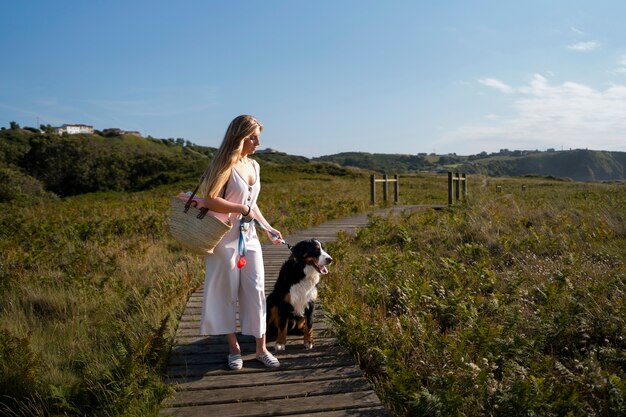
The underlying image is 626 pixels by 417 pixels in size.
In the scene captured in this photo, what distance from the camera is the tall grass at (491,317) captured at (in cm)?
351

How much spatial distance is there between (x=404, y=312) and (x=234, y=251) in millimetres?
2863

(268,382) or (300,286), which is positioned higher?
(300,286)

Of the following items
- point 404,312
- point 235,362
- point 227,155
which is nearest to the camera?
point 227,155

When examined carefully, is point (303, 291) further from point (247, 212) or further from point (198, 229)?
point (198, 229)

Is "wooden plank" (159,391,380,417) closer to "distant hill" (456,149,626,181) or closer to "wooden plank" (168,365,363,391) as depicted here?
"wooden plank" (168,365,363,391)

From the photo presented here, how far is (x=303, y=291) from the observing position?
4.23 metres

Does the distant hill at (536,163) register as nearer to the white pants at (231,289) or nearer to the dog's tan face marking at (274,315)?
the dog's tan face marking at (274,315)

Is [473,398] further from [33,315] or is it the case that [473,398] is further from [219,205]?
[33,315]

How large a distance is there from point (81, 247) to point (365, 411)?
8590mm

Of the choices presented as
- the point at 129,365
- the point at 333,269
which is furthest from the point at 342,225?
the point at 129,365

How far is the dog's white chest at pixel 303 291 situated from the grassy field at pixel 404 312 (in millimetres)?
619

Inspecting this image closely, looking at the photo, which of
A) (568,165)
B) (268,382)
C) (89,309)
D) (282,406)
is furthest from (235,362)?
(568,165)

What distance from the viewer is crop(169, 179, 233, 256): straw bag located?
3.63 m

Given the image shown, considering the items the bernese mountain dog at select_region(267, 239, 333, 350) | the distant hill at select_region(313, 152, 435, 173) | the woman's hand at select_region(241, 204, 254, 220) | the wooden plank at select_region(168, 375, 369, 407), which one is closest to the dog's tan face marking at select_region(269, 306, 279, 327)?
the bernese mountain dog at select_region(267, 239, 333, 350)
